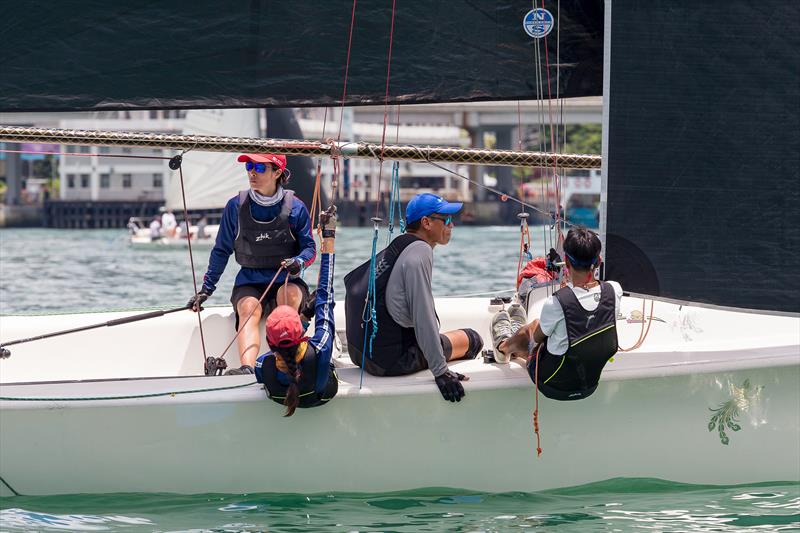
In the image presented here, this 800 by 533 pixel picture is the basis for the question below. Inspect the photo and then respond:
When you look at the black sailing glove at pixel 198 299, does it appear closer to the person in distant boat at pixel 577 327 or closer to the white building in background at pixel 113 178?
the person in distant boat at pixel 577 327

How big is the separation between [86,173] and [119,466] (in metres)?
61.8

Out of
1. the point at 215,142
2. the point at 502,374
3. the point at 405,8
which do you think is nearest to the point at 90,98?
the point at 215,142

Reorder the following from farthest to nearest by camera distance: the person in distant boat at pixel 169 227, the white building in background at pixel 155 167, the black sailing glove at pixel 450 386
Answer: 1. the white building in background at pixel 155 167
2. the person in distant boat at pixel 169 227
3. the black sailing glove at pixel 450 386

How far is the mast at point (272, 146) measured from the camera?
534 cm

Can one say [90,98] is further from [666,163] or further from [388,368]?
[666,163]

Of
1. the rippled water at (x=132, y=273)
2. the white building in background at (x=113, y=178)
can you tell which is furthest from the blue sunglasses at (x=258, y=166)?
the white building in background at (x=113, y=178)

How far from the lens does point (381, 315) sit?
488 cm

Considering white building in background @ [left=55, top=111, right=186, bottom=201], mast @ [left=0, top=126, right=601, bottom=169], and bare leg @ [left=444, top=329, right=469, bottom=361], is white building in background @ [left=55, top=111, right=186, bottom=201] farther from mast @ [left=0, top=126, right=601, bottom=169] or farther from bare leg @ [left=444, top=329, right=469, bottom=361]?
bare leg @ [left=444, top=329, right=469, bottom=361]

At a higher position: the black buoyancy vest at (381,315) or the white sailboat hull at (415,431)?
the black buoyancy vest at (381,315)

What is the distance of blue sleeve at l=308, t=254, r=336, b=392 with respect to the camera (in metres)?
4.63

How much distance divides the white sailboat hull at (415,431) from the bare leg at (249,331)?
62 cm

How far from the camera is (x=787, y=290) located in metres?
5.03

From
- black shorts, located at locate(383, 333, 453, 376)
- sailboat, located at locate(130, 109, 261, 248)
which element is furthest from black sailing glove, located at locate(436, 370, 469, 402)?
sailboat, located at locate(130, 109, 261, 248)

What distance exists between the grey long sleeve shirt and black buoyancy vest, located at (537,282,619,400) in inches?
17.8
